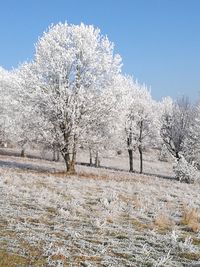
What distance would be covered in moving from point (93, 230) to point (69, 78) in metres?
19.3

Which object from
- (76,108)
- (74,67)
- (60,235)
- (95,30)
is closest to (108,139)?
(76,108)

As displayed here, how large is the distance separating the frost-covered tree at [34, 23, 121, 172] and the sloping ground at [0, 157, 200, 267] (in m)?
11.2

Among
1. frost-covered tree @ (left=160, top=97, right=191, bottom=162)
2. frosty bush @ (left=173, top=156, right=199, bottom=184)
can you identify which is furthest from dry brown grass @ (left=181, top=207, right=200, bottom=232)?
frost-covered tree @ (left=160, top=97, right=191, bottom=162)

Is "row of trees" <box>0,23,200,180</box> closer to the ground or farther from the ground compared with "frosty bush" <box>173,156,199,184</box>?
farther from the ground

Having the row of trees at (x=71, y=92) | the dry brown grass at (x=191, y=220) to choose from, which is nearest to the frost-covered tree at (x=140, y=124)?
the row of trees at (x=71, y=92)

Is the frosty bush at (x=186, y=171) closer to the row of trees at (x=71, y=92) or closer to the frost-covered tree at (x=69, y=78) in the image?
the row of trees at (x=71, y=92)

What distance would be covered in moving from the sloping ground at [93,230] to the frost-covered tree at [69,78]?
36.9ft

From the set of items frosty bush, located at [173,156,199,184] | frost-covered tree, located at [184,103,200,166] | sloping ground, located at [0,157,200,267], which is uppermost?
frost-covered tree, located at [184,103,200,166]

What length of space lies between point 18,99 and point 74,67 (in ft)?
16.5

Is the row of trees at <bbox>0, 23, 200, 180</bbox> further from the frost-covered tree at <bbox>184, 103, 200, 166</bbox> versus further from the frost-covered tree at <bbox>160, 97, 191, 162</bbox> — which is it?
the frost-covered tree at <bbox>160, 97, 191, 162</bbox>

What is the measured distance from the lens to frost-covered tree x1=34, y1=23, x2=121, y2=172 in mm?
29109

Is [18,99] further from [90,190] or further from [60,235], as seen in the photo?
[60,235]

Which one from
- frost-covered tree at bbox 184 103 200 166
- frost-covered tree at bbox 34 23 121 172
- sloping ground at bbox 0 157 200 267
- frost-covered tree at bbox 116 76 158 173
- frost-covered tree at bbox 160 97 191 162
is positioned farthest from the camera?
frost-covered tree at bbox 116 76 158 173

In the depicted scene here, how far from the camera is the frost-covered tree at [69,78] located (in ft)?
95.5
